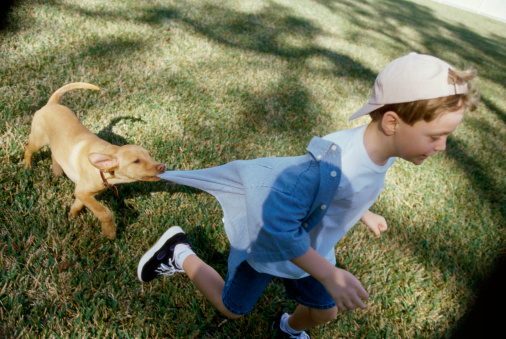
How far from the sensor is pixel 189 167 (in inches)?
115

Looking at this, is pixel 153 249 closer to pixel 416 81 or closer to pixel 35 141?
pixel 35 141

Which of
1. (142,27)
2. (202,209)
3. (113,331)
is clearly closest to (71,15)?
(142,27)

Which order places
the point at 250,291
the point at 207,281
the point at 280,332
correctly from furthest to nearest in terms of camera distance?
1. the point at 280,332
2. the point at 207,281
3. the point at 250,291

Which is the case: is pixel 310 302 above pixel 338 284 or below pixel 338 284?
below

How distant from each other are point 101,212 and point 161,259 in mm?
470

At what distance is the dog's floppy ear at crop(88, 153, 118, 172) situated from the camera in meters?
1.93

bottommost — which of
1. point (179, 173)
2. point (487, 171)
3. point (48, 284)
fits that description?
point (48, 284)

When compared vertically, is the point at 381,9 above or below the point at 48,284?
above

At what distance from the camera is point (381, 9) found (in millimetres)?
13008

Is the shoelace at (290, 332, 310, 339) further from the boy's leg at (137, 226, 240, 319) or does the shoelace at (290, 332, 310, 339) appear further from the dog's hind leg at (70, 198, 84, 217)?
the dog's hind leg at (70, 198, 84, 217)

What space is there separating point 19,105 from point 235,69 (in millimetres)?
2650

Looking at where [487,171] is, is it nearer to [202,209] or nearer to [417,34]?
[202,209]

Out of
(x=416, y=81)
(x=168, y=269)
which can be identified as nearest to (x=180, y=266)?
(x=168, y=269)

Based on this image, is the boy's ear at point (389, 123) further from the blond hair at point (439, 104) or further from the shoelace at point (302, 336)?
the shoelace at point (302, 336)
